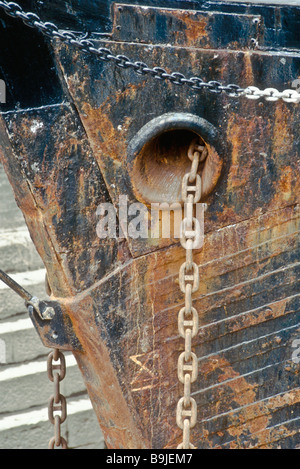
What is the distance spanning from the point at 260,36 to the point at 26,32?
2.71 feet

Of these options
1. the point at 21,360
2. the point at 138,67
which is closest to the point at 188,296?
the point at 138,67

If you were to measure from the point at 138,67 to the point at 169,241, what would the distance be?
0.67 metres

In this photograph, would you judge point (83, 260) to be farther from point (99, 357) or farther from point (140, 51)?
point (140, 51)

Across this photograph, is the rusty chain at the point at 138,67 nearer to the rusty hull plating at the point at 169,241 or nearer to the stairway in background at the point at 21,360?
the rusty hull plating at the point at 169,241

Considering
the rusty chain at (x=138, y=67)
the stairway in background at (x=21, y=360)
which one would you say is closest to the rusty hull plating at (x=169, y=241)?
the rusty chain at (x=138, y=67)

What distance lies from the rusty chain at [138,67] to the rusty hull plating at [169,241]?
0.07 meters


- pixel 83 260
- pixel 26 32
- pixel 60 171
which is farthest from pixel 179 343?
pixel 26 32

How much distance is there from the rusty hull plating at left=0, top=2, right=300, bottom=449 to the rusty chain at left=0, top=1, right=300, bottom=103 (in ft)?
0.23

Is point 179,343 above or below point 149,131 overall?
below

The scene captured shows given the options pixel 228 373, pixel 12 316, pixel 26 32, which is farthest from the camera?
pixel 12 316

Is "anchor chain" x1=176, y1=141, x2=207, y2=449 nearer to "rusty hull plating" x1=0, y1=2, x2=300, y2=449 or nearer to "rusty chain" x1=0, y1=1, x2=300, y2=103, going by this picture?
"rusty hull plating" x1=0, y1=2, x2=300, y2=449

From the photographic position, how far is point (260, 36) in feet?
6.43

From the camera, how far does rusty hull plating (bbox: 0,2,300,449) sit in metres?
1.89

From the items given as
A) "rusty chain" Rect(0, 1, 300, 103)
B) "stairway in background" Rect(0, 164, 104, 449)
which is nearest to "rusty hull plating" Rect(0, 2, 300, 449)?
"rusty chain" Rect(0, 1, 300, 103)
